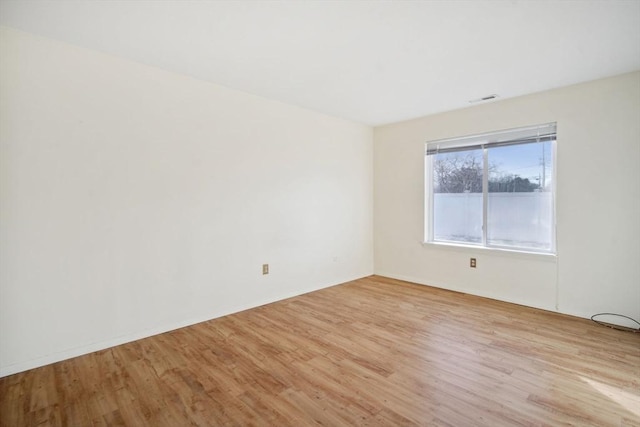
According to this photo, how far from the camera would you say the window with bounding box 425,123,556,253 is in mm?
3514

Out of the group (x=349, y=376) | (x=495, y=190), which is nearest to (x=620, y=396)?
(x=349, y=376)

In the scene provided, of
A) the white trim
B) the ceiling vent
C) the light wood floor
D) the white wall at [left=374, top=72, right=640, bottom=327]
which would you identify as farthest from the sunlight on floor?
the ceiling vent

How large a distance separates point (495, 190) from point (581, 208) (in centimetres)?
89

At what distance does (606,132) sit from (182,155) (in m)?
4.14

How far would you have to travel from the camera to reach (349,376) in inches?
84.1

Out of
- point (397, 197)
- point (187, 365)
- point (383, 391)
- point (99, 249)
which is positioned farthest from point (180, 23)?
point (397, 197)

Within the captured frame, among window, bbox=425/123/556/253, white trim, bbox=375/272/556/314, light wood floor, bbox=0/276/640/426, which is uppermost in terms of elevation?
window, bbox=425/123/556/253

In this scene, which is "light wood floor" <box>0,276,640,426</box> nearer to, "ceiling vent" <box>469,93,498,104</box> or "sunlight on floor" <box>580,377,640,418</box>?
"sunlight on floor" <box>580,377,640,418</box>

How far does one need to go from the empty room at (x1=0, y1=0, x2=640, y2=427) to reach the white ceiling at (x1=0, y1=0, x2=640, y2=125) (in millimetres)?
20

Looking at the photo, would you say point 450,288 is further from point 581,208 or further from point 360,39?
point 360,39

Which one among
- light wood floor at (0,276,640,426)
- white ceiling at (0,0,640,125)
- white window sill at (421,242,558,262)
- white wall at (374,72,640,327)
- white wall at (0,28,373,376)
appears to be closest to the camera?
light wood floor at (0,276,640,426)

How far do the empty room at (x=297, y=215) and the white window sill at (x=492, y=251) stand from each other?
2 cm

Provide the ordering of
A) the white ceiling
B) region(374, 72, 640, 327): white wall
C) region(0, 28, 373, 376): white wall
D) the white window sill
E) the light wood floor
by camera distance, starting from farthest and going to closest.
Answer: the white window sill < region(374, 72, 640, 327): white wall < region(0, 28, 373, 376): white wall < the white ceiling < the light wood floor

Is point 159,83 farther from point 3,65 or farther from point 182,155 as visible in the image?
point 3,65
